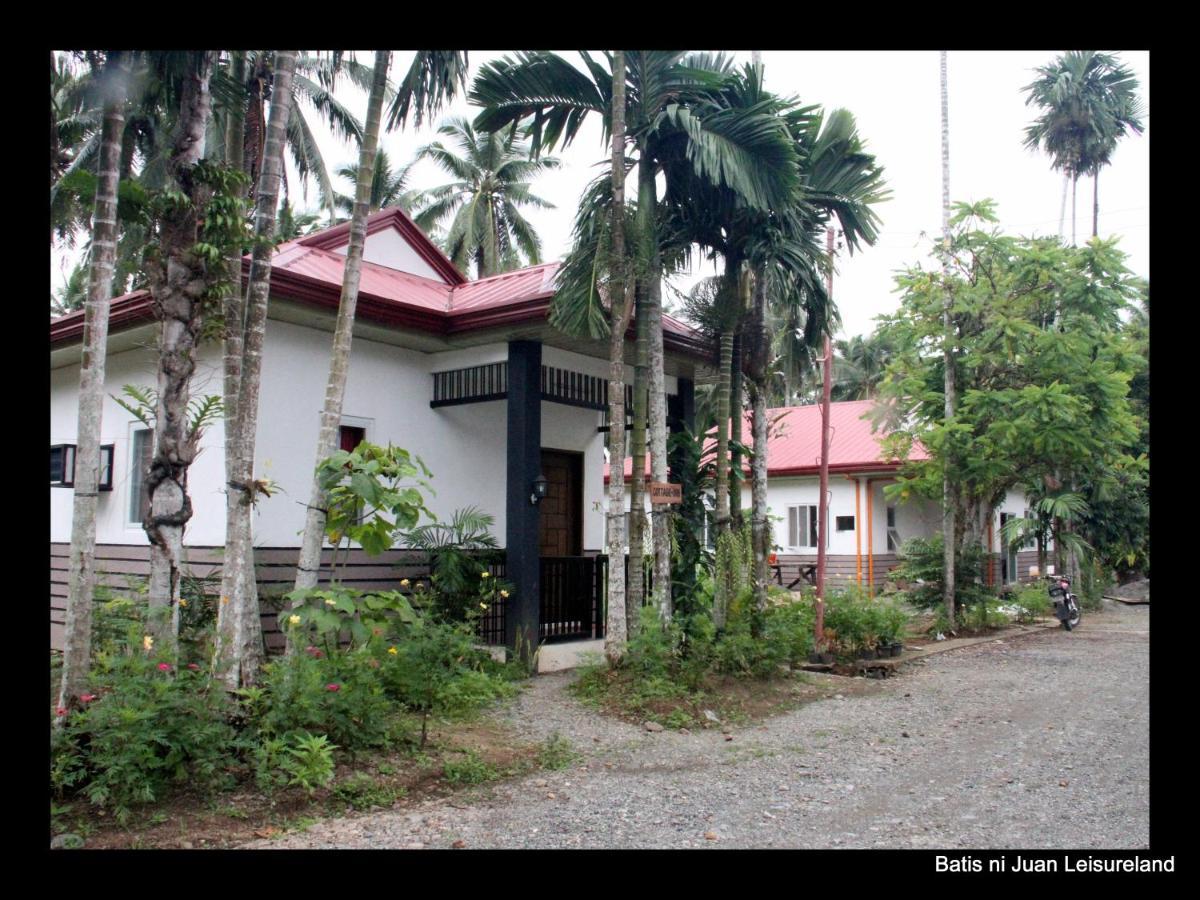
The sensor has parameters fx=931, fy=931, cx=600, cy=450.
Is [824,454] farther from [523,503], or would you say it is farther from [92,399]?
[92,399]

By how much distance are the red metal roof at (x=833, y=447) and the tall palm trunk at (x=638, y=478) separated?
32.8 ft

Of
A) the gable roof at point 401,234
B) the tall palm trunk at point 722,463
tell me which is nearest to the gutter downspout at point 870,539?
the tall palm trunk at point 722,463

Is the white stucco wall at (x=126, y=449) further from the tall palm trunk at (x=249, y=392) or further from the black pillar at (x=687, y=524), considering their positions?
the black pillar at (x=687, y=524)

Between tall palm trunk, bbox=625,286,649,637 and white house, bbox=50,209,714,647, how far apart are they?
997 mm

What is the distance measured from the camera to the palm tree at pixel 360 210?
6539 mm

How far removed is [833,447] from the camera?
2184 cm

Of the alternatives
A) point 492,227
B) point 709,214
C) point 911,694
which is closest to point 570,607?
point 911,694

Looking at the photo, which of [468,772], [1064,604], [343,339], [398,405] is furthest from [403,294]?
[1064,604]

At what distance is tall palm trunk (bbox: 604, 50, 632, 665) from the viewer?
8.55m

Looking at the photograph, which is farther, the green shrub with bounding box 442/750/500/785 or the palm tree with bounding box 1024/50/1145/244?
the palm tree with bounding box 1024/50/1145/244

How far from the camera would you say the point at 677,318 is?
38.7 ft

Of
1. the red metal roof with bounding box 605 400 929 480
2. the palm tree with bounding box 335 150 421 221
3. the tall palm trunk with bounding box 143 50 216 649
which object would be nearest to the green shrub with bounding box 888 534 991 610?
the red metal roof with bounding box 605 400 929 480

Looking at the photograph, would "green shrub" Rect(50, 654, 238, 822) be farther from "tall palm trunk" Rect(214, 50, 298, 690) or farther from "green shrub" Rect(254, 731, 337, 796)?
"tall palm trunk" Rect(214, 50, 298, 690)
